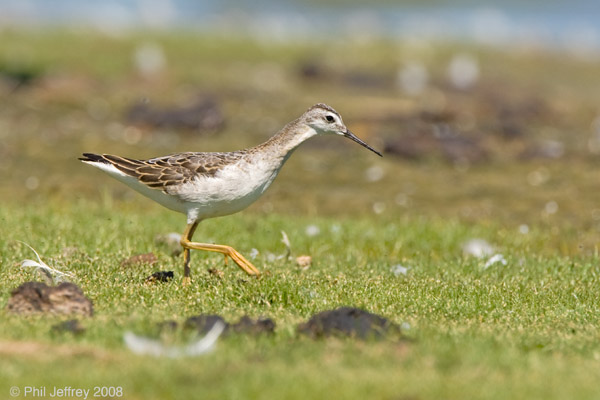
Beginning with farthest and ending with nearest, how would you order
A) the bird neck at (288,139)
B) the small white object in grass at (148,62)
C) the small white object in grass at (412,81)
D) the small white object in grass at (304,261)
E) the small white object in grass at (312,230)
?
1. the small white object in grass at (412,81)
2. the small white object in grass at (148,62)
3. the small white object in grass at (312,230)
4. the small white object in grass at (304,261)
5. the bird neck at (288,139)

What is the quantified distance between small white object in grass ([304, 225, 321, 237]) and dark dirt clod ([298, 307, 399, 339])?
5493 mm

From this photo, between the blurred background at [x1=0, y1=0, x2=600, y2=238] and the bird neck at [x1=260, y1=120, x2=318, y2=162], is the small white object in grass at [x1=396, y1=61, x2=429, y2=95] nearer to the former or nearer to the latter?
the blurred background at [x1=0, y1=0, x2=600, y2=238]

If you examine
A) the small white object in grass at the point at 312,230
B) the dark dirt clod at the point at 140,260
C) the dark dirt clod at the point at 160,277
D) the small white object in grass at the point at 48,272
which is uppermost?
the small white object in grass at the point at 48,272

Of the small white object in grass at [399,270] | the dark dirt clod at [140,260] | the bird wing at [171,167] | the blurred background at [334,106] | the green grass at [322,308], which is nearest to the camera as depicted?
the green grass at [322,308]

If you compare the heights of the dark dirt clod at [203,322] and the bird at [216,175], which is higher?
the bird at [216,175]

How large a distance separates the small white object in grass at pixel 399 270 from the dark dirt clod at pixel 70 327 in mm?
4419

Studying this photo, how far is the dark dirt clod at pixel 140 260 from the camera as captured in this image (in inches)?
413

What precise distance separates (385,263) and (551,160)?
9.06m

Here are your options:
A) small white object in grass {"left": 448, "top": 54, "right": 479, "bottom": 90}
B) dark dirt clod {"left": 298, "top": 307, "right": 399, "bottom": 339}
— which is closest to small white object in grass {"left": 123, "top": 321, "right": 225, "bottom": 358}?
dark dirt clod {"left": 298, "top": 307, "right": 399, "bottom": 339}

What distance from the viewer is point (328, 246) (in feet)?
41.8

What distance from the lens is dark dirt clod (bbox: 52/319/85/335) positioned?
24.0ft

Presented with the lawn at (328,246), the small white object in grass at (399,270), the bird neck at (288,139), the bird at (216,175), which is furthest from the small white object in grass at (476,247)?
the bird neck at (288,139)

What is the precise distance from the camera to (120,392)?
240 inches

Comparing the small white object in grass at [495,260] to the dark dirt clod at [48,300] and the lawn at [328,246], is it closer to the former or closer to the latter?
the lawn at [328,246]
